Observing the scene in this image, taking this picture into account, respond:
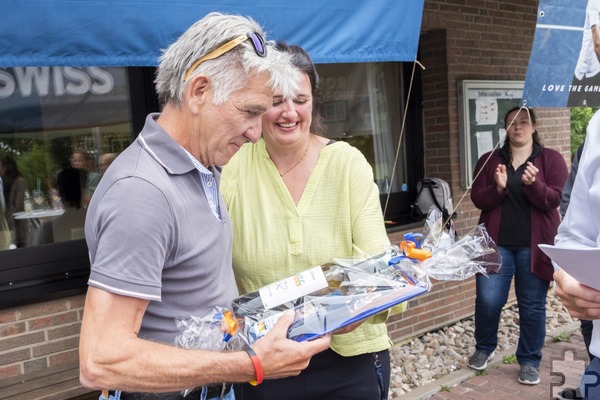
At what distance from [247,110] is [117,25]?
128 cm

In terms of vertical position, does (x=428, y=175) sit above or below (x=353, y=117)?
below

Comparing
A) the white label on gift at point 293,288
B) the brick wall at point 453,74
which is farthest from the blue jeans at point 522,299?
the white label on gift at point 293,288

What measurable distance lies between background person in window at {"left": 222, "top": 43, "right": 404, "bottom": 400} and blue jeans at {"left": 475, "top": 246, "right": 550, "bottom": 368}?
9.94 feet

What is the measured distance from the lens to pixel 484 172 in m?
5.08

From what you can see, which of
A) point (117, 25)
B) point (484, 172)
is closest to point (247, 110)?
point (117, 25)

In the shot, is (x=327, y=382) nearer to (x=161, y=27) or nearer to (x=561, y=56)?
(x=161, y=27)

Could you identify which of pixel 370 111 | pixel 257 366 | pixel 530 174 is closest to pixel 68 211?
pixel 257 366

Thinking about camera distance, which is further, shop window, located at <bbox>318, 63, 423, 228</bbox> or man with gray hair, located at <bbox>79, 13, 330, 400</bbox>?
shop window, located at <bbox>318, 63, 423, 228</bbox>

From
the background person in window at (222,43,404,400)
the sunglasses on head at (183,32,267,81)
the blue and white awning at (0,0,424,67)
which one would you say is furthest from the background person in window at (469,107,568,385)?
the sunglasses on head at (183,32,267,81)

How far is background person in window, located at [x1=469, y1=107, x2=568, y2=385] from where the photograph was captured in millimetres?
4746

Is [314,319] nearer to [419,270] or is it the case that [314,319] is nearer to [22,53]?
[419,270]

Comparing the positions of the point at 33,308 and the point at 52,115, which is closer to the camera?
the point at 33,308

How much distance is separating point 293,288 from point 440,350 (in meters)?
4.28

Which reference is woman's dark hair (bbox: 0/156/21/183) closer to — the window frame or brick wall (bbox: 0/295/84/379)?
the window frame
